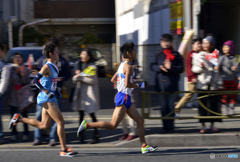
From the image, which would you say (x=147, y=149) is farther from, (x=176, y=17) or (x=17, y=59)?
(x=176, y=17)

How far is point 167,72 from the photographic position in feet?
20.6

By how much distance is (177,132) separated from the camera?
254 inches

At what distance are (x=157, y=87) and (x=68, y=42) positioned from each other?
59.2 ft

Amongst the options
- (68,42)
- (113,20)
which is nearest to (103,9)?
(113,20)

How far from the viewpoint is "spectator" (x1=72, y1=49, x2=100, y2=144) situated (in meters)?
5.95

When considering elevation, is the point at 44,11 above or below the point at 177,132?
above

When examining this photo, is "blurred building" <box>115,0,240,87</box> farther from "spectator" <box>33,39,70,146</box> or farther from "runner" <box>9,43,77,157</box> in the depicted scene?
"runner" <box>9,43,77,157</box>

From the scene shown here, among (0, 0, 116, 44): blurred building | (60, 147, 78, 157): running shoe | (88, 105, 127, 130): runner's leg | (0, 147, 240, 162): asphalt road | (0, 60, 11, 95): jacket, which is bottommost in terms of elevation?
(0, 147, 240, 162): asphalt road

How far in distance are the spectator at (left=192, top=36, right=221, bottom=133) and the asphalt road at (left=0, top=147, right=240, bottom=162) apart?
32.5 inches

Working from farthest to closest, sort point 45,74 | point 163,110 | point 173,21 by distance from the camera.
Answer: point 173,21 < point 163,110 < point 45,74

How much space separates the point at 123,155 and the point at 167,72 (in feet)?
6.10

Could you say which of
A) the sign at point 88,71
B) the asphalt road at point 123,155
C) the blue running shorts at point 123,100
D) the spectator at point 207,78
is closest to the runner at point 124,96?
the blue running shorts at point 123,100

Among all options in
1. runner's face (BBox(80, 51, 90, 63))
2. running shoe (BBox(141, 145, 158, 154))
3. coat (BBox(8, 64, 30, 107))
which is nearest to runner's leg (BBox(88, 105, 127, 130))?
running shoe (BBox(141, 145, 158, 154))

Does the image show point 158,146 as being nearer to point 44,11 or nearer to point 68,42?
point 68,42
